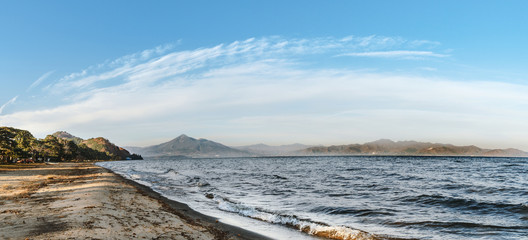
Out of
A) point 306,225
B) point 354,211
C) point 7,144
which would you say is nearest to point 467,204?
point 354,211

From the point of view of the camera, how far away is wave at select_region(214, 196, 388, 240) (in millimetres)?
12141

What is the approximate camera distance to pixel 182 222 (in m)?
12.4

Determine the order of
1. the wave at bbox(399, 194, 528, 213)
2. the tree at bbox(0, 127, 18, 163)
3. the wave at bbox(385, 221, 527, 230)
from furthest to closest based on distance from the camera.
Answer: the tree at bbox(0, 127, 18, 163)
the wave at bbox(399, 194, 528, 213)
the wave at bbox(385, 221, 527, 230)

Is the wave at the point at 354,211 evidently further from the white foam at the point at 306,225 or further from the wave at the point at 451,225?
the white foam at the point at 306,225

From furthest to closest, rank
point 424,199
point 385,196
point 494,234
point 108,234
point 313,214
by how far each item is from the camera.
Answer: point 385,196 < point 424,199 < point 313,214 < point 494,234 < point 108,234

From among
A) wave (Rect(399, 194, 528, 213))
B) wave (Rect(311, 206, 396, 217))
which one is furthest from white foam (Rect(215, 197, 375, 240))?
wave (Rect(399, 194, 528, 213))

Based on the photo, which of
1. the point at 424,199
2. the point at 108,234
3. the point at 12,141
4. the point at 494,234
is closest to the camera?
the point at 108,234

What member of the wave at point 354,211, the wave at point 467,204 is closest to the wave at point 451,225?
the wave at point 354,211

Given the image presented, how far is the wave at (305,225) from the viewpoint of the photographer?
39.8 ft

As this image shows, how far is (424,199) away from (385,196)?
278 cm

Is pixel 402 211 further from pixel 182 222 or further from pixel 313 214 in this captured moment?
pixel 182 222

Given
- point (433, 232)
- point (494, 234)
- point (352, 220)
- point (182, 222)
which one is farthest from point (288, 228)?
point (494, 234)

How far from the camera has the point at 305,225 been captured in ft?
44.9

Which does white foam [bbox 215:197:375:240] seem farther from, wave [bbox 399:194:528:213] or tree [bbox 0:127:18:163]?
tree [bbox 0:127:18:163]
